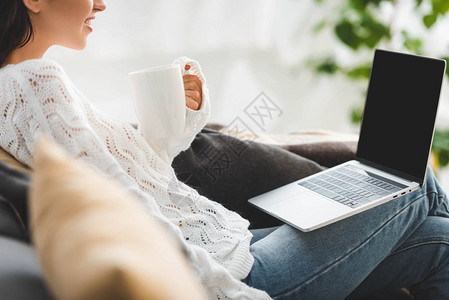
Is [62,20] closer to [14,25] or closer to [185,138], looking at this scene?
[14,25]

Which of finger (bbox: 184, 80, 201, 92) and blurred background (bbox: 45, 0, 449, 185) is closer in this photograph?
finger (bbox: 184, 80, 201, 92)

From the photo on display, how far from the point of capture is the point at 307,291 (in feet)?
3.24

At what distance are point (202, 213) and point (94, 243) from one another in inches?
24.9

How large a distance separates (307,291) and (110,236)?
2.08ft

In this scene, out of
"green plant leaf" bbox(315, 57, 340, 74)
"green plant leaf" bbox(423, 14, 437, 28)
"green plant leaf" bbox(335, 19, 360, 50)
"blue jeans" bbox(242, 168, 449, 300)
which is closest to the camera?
"blue jeans" bbox(242, 168, 449, 300)

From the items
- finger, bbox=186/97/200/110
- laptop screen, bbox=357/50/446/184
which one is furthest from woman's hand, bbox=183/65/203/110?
laptop screen, bbox=357/50/446/184

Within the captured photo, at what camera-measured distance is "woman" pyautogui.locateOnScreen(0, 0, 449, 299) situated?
2.91 ft

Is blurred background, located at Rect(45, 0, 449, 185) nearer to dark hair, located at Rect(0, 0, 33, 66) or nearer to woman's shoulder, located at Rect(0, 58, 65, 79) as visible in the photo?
dark hair, located at Rect(0, 0, 33, 66)

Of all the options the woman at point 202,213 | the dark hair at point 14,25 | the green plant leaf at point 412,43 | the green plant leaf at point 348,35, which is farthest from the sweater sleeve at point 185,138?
the green plant leaf at point 412,43

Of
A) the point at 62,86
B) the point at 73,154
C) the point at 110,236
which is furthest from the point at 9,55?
the point at 110,236

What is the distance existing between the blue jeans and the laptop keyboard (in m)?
0.03

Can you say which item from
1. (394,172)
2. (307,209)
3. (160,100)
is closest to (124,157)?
(160,100)

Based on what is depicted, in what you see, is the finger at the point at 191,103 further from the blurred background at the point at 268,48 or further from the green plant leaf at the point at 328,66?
the green plant leaf at the point at 328,66

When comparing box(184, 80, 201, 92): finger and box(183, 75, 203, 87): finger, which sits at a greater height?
box(183, 75, 203, 87): finger
